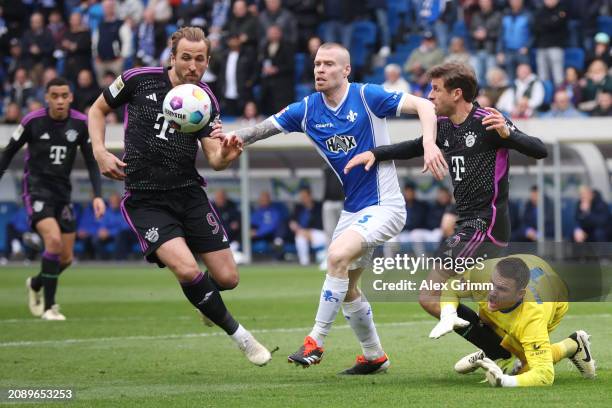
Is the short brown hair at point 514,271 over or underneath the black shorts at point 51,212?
over

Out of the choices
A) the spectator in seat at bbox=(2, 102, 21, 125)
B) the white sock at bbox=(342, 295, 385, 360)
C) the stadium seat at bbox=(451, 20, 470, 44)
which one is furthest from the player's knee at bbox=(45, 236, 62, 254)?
the stadium seat at bbox=(451, 20, 470, 44)

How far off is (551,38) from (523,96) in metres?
1.93

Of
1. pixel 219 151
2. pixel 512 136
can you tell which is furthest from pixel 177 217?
pixel 512 136

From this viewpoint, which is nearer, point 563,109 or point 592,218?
point 592,218

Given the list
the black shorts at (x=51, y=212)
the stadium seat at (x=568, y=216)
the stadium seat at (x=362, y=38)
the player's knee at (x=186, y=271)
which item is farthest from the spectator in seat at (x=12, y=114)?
the player's knee at (x=186, y=271)

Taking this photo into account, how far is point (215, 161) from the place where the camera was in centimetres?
909

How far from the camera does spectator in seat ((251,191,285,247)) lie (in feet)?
82.7

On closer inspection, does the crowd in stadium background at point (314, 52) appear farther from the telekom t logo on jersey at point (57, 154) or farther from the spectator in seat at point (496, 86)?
the telekom t logo on jersey at point (57, 154)

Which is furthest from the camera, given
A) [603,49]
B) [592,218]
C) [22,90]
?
[22,90]

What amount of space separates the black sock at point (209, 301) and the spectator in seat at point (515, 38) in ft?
53.5

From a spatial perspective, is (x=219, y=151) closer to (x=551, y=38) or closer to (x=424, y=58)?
(x=551, y=38)

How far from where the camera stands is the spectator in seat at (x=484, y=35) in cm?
2462

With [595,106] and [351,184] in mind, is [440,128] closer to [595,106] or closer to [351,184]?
[351,184]

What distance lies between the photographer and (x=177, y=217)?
9.38m
